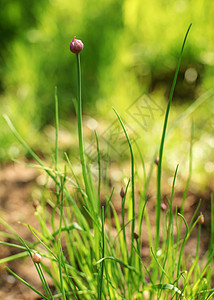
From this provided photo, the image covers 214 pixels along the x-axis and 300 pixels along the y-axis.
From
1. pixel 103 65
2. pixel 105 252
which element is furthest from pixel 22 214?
pixel 103 65

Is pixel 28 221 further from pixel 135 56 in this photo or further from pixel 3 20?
pixel 3 20

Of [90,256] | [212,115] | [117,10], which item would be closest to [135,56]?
[117,10]

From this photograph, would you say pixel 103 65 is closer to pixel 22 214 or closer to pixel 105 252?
pixel 22 214

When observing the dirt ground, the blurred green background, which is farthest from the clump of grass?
the blurred green background

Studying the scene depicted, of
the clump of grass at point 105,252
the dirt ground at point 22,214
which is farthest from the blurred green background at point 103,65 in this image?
the clump of grass at point 105,252

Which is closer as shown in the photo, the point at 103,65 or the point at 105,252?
A: the point at 105,252

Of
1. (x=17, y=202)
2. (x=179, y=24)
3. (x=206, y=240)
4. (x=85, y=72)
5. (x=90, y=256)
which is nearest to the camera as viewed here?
(x=90, y=256)
